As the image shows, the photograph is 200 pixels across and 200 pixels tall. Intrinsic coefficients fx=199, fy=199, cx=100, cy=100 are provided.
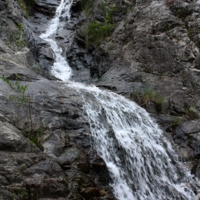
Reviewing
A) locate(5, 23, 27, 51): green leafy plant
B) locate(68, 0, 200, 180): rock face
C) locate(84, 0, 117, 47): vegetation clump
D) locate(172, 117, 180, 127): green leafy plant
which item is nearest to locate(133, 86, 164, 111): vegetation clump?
locate(68, 0, 200, 180): rock face

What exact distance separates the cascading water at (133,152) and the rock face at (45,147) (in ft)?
0.95

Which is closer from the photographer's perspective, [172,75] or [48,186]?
[48,186]

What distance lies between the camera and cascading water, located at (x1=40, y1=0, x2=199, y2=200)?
3602 mm

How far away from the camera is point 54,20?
1488 cm

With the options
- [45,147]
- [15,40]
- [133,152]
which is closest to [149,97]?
[133,152]

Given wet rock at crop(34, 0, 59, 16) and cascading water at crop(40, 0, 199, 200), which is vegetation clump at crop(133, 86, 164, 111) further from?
wet rock at crop(34, 0, 59, 16)

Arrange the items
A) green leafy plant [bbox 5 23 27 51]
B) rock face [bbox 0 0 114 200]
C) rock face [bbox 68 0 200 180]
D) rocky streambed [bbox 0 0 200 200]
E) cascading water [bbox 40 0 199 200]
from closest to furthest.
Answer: rock face [bbox 0 0 114 200] < rocky streambed [bbox 0 0 200 200] < cascading water [bbox 40 0 199 200] < rock face [bbox 68 0 200 180] < green leafy plant [bbox 5 23 27 51]

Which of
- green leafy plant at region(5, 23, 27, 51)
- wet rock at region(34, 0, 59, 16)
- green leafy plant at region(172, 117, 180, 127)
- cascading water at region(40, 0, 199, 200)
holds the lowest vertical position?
cascading water at region(40, 0, 199, 200)

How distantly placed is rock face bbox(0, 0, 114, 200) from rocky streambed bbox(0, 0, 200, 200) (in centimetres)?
1

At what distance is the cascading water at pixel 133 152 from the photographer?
360 centimetres

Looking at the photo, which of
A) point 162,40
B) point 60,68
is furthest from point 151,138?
point 60,68

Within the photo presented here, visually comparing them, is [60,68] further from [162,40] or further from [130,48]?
[162,40]

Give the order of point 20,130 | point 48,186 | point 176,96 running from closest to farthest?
point 48,186
point 20,130
point 176,96

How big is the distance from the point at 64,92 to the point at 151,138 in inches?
93.1
